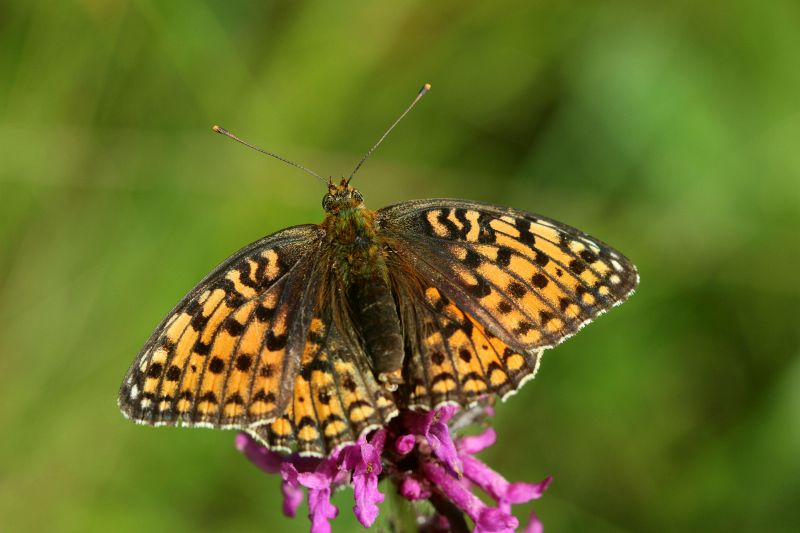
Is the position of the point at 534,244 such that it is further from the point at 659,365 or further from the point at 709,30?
the point at 709,30

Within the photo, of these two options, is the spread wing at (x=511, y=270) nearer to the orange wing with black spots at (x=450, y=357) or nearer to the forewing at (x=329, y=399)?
the orange wing with black spots at (x=450, y=357)

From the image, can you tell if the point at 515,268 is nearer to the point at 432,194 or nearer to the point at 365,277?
the point at 365,277

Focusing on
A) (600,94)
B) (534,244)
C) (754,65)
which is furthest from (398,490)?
(754,65)

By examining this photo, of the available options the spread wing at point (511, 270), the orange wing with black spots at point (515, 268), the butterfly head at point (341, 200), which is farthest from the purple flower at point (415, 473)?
the butterfly head at point (341, 200)

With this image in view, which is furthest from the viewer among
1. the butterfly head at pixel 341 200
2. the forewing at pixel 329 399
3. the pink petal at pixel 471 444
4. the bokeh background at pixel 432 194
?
the bokeh background at pixel 432 194

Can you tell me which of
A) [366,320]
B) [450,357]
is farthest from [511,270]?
[366,320]
